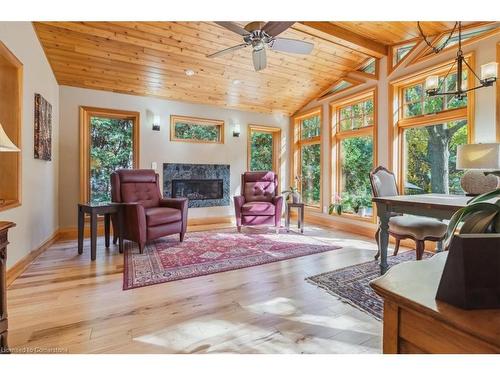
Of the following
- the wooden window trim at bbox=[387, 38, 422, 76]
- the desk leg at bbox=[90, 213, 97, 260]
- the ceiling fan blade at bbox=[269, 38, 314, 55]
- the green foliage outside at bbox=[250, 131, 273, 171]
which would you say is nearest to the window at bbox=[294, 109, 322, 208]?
the green foliage outside at bbox=[250, 131, 273, 171]

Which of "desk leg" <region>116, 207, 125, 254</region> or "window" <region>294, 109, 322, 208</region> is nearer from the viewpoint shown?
"desk leg" <region>116, 207, 125, 254</region>

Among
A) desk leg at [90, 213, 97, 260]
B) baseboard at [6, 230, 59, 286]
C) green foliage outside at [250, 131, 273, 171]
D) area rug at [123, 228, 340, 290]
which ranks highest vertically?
green foliage outside at [250, 131, 273, 171]

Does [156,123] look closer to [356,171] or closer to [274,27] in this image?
[274,27]

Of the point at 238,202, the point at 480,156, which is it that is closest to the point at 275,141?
the point at 238,202

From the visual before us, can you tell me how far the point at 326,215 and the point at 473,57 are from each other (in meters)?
3.17

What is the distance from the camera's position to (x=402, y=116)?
13.3 feet

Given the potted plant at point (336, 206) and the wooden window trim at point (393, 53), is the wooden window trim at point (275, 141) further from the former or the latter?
the wooden window trim at point (393, 53)

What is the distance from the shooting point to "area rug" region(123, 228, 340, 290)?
2.66 meters

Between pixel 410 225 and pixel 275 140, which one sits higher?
pixel 275 140

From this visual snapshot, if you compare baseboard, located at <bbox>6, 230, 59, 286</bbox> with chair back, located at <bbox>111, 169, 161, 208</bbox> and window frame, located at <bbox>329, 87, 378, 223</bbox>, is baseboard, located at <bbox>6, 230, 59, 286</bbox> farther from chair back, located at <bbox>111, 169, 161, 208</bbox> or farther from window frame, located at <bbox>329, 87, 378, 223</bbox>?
window frame, located at <bbox>329, 87, 378, 223</bbox>

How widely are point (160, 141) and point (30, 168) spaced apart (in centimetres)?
225

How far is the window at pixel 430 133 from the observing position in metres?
3.40

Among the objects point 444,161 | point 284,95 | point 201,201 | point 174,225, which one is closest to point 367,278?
point 444,161

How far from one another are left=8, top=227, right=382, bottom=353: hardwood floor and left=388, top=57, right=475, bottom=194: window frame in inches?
88.9
